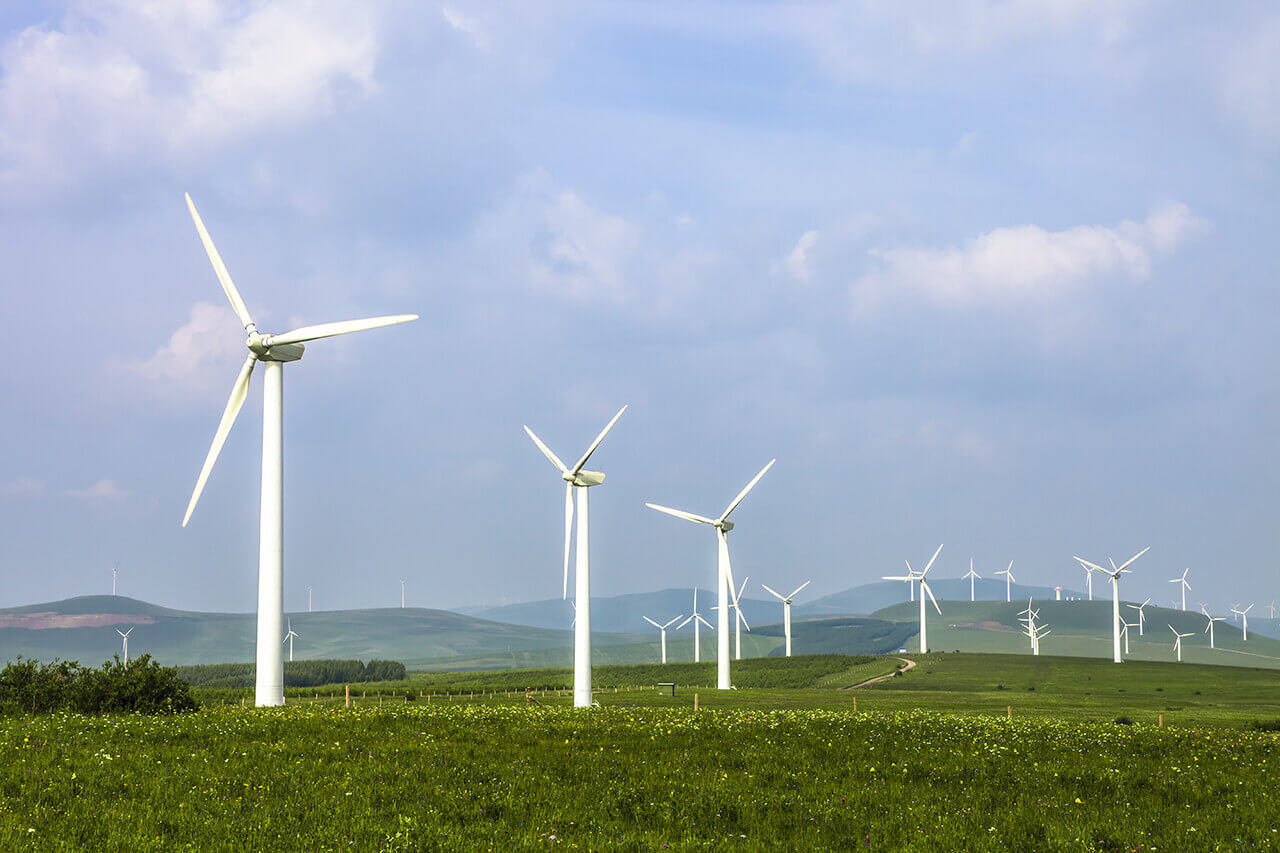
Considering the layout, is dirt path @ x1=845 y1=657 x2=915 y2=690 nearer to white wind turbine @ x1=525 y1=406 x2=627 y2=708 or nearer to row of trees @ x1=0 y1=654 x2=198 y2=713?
white wind turbine @ x1=525 y1=406 x2=627 y2=708

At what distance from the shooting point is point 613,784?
22859mm

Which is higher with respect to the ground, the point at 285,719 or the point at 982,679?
the point at 285,719

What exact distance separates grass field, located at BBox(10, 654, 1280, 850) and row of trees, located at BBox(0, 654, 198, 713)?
448 centimetres

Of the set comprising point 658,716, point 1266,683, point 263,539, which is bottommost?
point 1266,683

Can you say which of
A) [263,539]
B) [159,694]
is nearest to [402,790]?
[159,694]

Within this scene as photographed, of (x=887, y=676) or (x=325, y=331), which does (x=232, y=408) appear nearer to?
(x=325, y=331)

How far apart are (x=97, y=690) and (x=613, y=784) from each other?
24469mm

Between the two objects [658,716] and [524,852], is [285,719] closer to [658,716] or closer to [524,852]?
[658,716]

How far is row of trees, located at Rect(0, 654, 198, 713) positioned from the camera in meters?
37.7

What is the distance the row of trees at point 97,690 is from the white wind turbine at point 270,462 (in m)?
7.13

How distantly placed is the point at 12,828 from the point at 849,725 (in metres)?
24.4

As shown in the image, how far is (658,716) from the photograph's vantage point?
38.2 metres

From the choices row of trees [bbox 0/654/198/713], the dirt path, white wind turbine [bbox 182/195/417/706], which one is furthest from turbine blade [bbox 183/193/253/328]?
the dirt path

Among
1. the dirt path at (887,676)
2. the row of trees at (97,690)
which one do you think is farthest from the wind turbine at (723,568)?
the row of trees at (97,690)
